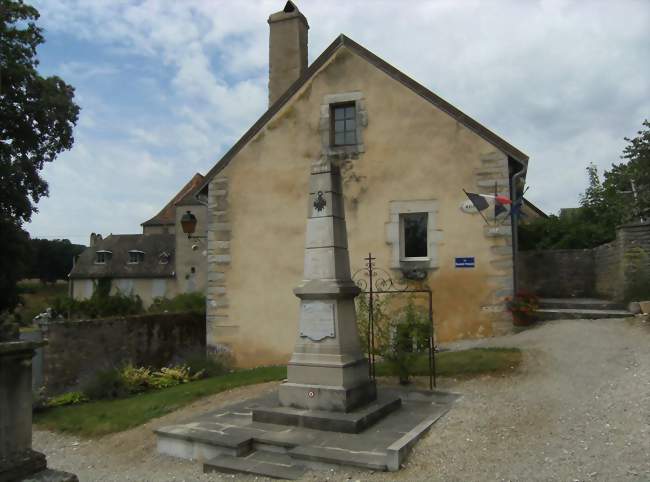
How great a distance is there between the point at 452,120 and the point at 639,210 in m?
7.39

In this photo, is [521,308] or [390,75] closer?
[521,308]

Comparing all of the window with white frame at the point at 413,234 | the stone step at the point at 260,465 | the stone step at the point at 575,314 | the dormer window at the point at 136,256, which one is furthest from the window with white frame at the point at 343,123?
the dormer window at the point at 136,256

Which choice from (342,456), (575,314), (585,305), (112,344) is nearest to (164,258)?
(112,344)

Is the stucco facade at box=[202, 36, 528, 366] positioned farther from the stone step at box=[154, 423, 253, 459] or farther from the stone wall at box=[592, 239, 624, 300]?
the stone step at box=[154, 423, 253, 459]

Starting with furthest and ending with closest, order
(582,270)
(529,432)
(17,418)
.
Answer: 1. (582,270)
2. (529,432)
3. (17,418)

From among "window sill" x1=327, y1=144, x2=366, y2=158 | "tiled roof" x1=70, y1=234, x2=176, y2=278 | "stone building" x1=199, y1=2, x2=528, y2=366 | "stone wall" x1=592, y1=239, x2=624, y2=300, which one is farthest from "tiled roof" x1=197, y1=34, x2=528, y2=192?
"tiled roof" x1=70, y1=234, x2=176, y2=278

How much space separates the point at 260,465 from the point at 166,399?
162 inches

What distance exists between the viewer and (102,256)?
144ft

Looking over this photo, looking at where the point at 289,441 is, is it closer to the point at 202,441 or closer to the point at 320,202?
the point at 202,441

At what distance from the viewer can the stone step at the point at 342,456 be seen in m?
5.16

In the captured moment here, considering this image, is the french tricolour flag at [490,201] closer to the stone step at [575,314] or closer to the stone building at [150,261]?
the stone step at [575,314]

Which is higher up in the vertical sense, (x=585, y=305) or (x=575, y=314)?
(x=585, y=305)

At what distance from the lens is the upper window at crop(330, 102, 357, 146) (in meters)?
12.0

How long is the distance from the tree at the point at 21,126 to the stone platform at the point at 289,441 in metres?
14.4
